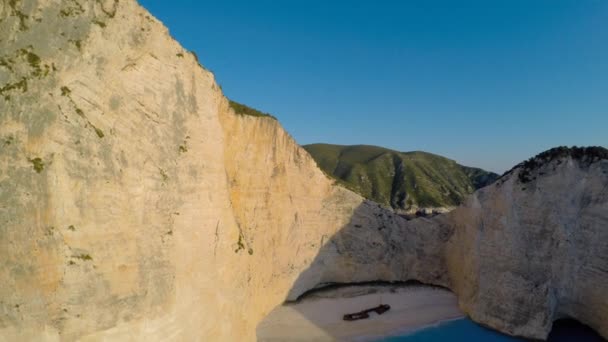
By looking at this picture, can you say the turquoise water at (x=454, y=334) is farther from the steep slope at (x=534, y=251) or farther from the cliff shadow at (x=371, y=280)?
the cliff shadow at (x=371, y=280)

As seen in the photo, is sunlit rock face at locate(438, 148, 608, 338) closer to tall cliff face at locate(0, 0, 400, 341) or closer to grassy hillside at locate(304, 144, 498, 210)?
tall cliff face at locate(0, 0, 400, 341)

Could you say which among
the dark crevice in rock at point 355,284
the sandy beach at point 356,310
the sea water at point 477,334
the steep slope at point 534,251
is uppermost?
the steep slope at point 534,251

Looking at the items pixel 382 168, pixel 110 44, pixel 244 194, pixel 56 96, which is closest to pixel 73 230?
pixel 56 96

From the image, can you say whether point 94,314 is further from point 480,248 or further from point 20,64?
point 480,248

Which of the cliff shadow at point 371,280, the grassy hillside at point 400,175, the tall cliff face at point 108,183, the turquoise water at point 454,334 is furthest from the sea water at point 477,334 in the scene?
the grassy hillside at point 400,175

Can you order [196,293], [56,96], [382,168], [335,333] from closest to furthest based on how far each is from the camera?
[56,96]
[196,293]
[335,333]
[382,168]

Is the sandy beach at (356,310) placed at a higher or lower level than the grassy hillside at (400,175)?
lower

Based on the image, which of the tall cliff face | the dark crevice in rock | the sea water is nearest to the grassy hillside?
the dark crevice in rock
